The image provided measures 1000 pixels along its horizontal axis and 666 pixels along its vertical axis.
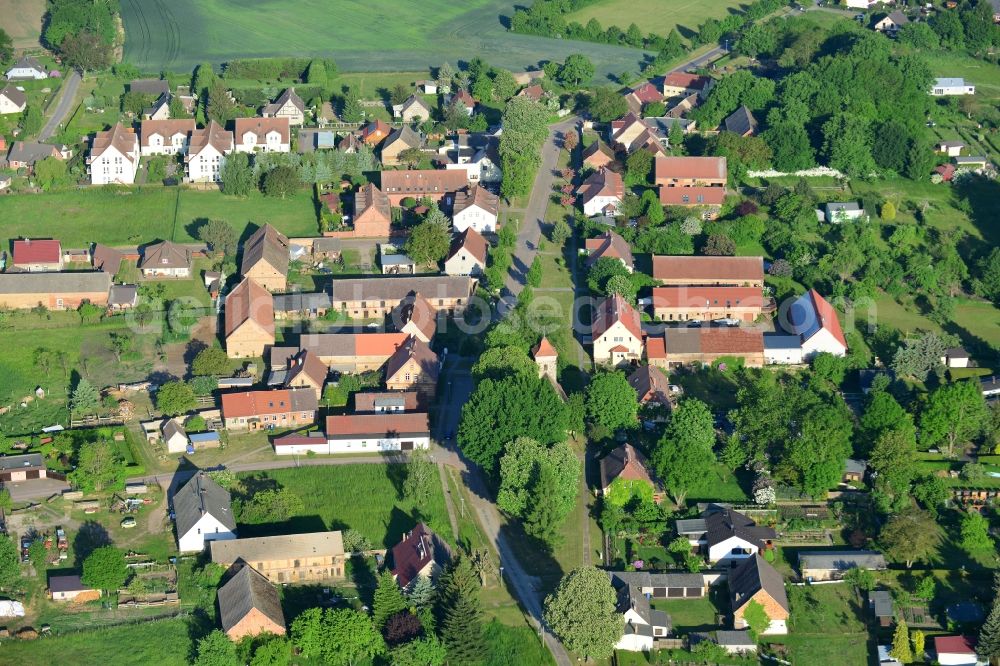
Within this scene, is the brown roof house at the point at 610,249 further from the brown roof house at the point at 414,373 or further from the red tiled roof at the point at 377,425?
the red tiled roof at the point at 377,425

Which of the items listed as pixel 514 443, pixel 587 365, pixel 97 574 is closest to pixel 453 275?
pixel 587 365

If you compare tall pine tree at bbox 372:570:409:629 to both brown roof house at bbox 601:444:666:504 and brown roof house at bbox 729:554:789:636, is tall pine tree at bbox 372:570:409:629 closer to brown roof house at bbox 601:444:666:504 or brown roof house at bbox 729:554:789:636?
brown roof house at bbox 601:444:666:504

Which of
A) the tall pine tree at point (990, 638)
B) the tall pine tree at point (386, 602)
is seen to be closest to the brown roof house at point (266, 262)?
the tall pine tree at point (386, 602)

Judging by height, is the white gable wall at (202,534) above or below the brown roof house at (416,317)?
below

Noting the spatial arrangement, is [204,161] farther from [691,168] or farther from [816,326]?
[816,326]

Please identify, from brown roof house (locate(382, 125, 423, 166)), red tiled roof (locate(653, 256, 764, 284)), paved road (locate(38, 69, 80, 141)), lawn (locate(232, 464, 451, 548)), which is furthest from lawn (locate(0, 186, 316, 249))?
lawn (locate(232, 464, 451, 548))

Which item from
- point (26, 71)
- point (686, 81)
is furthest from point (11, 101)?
point (686, 81)
